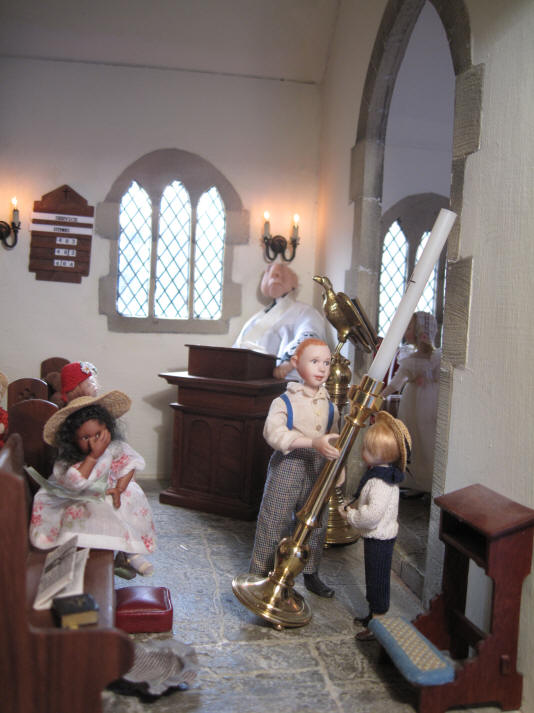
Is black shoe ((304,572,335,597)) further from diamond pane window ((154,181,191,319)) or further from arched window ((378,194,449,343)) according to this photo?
arched window ((378,194,449,343))

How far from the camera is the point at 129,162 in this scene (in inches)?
239

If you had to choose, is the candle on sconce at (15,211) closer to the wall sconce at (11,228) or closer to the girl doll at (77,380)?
the wall sconce at (11,228)

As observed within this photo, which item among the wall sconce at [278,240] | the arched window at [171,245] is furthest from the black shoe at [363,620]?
the wall sconce at [278,240]

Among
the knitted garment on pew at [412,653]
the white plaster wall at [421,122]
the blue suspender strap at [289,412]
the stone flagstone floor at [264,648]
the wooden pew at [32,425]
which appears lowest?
the stone flagstone floor at [264,648]

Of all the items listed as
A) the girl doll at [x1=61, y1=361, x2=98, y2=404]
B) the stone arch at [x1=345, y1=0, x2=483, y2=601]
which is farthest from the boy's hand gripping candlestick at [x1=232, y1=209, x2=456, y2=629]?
the girl doll at [x1=61, y1=361, x2=98, y2=404]

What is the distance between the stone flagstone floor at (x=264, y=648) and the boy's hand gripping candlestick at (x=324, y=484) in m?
0.15

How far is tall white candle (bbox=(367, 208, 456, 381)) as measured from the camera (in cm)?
272

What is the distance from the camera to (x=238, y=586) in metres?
3.07

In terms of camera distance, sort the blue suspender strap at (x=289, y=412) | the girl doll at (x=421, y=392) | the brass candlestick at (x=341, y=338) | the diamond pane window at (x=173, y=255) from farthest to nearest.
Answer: the diamond pane window at (x=173, y=255) < the girl doll at (x=421, y=392) < the brass candlestick at (x=341, y=338) < the blue suspender strap at (x=289, y=412)

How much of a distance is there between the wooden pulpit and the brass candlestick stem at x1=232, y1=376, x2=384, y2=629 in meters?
1.67

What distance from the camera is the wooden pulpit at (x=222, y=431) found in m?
4.75

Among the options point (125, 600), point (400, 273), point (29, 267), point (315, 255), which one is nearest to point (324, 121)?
point (315, 255)

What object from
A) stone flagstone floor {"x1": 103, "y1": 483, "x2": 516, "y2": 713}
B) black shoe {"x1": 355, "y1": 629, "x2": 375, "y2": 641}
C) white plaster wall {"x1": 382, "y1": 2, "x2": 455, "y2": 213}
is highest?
white plaster wall {"x1": 382, "y1": 2, "x2": 455, "y2": 213}

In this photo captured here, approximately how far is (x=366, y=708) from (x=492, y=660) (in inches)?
20.4
